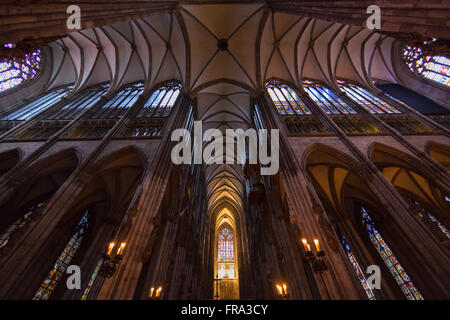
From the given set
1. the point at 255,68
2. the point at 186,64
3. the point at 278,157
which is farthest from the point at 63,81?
the point at 278,157

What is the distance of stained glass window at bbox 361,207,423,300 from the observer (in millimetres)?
8219

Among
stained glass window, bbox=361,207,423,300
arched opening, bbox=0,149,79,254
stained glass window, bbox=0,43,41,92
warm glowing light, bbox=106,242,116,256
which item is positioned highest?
stained glass window, bbox=0,43,41,92

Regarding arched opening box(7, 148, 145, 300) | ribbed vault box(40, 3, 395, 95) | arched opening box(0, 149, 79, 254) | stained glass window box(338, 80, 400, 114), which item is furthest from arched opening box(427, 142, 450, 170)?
arched opening box(0, 149, 79, 254)

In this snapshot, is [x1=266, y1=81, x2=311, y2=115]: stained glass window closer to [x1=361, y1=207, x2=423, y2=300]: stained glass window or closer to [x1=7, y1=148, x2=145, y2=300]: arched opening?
[x1=361, y1=207, x2=423, y2=300]: stained glass window

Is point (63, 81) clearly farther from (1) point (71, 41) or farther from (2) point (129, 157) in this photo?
(2) point (129, 157)

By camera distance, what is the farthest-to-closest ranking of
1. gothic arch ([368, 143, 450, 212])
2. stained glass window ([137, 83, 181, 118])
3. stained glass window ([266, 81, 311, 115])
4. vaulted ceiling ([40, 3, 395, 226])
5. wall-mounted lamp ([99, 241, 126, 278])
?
vaulted ceiling ([40, 3, 395, 226]) → stained glass window ([266, 81, 311, 115]) → stained glass window ([137, 83, 181, 118]) → gothic arch ([368, 143, 450, 212]) → wall-mounted lamp ([99, 241, 126, 278])

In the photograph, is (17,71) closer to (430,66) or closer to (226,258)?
(226,258)

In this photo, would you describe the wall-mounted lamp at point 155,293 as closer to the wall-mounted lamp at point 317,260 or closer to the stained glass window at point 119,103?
the wall-mounted lamp at point 317,260

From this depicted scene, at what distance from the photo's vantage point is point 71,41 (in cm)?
1507

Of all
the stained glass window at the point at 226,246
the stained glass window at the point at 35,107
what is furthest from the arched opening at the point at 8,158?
the stained glass window at the point at 226,246

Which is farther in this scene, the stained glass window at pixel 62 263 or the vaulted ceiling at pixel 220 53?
the vaulted ceiling at pixel 220 53

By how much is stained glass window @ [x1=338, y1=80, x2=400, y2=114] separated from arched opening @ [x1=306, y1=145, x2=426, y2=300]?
459cm

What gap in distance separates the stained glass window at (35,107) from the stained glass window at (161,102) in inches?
229

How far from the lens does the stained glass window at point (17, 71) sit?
1262cm
